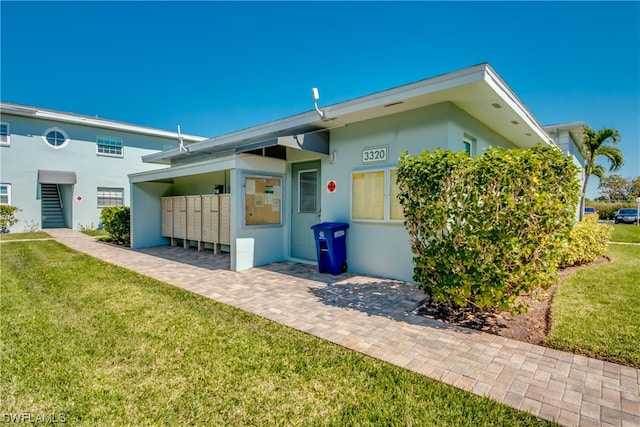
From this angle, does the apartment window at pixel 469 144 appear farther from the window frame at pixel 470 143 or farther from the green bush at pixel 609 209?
the green bush at pixel 609 209

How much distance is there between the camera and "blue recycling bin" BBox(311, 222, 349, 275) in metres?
6.54

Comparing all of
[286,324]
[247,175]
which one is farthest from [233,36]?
[286,324]

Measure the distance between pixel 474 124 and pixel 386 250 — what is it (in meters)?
3.34

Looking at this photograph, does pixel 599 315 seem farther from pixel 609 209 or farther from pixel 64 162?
pixel 609 209

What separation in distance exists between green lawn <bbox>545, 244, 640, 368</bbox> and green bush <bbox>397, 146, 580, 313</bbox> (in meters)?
0.59

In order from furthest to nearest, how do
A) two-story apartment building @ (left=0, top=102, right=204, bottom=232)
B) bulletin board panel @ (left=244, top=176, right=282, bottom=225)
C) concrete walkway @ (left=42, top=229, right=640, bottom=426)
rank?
two-story apartment building @ (left=0, top=102, right=204, bottom=232), bulletin board panel @ (left=244, top=176, right=282, bottom=225), concrete walkway @ (left=42, top=229, right=640, bottom=426)

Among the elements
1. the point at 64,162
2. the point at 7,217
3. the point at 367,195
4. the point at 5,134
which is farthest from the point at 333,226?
the point at 5,134

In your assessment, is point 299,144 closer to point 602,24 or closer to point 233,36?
point 233,36

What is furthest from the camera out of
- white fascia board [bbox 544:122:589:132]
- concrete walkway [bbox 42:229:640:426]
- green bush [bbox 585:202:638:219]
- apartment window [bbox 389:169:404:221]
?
green bush [bbox 585:202:638:219]

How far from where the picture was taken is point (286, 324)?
3973 millimetres

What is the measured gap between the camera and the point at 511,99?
561 centimetres

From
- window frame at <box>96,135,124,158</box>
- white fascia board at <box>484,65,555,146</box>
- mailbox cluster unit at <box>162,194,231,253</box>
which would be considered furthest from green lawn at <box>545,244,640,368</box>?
window frame at <box>96,135,124,158</box>

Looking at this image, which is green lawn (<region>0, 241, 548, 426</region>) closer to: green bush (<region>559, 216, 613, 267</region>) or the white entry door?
the white entry door

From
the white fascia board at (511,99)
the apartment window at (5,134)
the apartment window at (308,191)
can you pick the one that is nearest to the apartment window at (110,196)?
the apartment window at (5,134)
